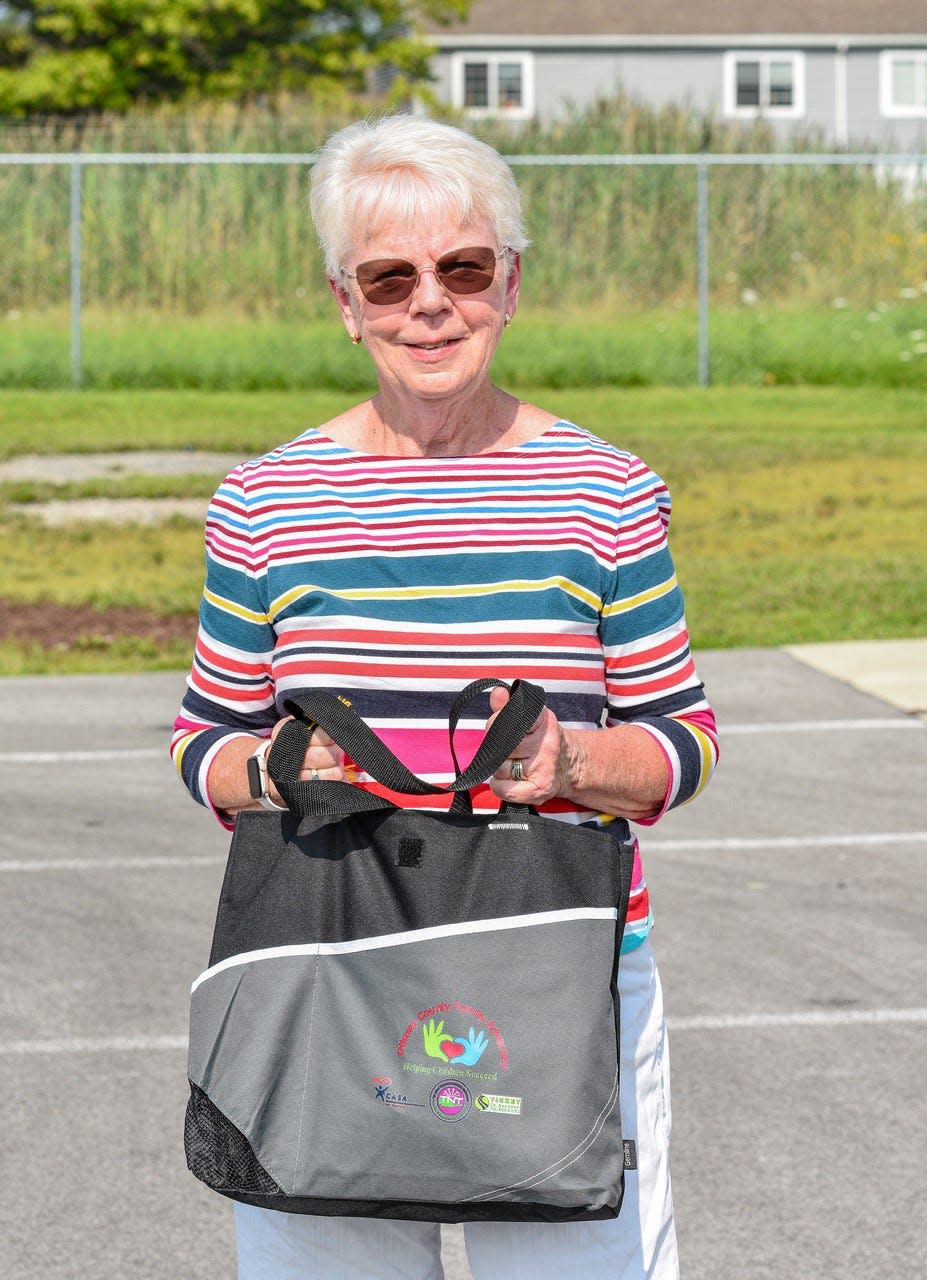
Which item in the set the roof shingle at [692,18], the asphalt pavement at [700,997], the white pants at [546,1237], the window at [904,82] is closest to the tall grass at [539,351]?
the asphalt pavement at [700,997]

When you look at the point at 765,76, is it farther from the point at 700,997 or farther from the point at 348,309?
the point at 348,309

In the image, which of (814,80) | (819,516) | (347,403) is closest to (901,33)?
(814,80)

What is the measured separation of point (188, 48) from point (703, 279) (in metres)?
20.3

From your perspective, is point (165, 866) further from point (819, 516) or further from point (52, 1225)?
point (819, 516)

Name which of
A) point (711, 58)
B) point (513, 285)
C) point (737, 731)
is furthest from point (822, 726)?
point (711, 58)

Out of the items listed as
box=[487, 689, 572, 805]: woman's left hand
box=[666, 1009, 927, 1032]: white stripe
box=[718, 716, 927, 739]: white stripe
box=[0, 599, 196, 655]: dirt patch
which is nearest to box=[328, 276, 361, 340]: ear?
box=[487, 689, 572, 805]: woman's left hand

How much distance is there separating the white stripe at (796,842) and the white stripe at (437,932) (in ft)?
17.2

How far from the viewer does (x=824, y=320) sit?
24.8m

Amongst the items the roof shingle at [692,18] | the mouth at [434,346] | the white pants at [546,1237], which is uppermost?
the roof shingle at [692,18]

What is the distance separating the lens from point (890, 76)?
154 ft

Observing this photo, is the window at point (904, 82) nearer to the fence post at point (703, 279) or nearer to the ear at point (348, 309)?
the fence post at point (703, 279)

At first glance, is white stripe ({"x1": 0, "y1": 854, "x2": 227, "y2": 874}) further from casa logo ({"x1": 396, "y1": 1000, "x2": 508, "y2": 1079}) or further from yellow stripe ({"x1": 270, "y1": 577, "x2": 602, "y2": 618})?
casa logo ({"x1": 396, "y1": 1000, "x2": 508, "y2": 1079})

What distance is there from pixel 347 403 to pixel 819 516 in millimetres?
7470

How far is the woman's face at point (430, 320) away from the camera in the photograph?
2582 millimetres
